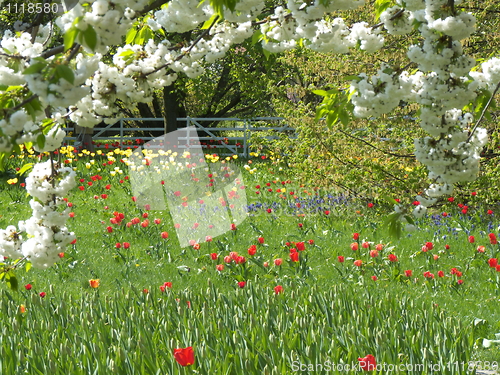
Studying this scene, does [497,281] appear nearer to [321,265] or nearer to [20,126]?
[321,265]

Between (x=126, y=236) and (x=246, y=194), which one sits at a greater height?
(x=126, y=236)

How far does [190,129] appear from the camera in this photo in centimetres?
1470

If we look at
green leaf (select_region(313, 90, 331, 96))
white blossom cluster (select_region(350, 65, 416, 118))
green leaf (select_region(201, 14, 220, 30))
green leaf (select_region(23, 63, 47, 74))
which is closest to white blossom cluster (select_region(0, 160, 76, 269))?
green leaf (select_region(23, 63, 47, 74))

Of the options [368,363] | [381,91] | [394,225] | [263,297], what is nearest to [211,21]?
[381,91]

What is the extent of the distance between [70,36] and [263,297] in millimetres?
2737

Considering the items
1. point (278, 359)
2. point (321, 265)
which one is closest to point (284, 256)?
point (321, 265)

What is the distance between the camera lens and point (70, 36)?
1.52m

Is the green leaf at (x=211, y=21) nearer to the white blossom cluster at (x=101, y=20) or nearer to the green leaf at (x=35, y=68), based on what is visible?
the white blossom cluster at (x=101, y=20)

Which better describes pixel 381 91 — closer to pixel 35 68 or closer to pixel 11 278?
pixel 35 68

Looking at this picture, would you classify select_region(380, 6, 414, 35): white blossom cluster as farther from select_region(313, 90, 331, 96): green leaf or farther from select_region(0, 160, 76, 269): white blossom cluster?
select_region(0, 160, 76, 269): white blossom cluster

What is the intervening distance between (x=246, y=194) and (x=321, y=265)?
3.74m

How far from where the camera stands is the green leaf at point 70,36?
4.97 feet

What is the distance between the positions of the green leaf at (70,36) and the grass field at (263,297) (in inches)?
62.7

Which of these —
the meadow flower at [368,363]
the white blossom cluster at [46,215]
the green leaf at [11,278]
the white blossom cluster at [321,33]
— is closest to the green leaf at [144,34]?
the white blossom cluster at [321,33]
